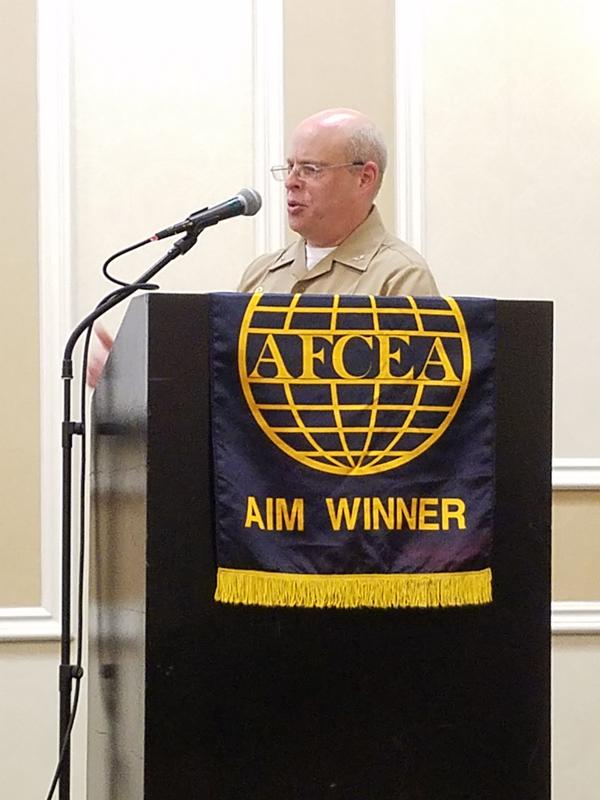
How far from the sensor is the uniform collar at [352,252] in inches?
116

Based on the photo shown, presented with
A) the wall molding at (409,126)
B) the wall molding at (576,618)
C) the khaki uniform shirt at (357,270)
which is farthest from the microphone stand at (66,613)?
the wall molding at (576,618)

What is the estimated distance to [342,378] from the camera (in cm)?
194

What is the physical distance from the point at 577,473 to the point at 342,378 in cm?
232

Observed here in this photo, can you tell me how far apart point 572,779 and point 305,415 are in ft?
8.22

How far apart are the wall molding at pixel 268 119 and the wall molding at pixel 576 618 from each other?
1.30 meters

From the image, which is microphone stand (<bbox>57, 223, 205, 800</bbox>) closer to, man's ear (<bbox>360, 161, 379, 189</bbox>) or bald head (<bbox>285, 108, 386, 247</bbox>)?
bald head (<bbox>285, 108, 386, 247</bbox>)

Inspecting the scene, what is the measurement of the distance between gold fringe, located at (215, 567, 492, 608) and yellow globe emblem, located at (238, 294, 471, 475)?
15cm

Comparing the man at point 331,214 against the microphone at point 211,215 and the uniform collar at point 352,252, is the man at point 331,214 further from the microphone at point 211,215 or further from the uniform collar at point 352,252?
the microphone at point 211,215

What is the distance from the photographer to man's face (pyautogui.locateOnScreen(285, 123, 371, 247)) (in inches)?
118

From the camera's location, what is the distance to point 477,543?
77.5 inches

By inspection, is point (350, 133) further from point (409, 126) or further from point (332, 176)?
point (409, 126)

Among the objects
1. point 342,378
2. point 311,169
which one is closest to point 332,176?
point 311,169

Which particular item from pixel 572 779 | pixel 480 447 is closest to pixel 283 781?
pixel 480 447

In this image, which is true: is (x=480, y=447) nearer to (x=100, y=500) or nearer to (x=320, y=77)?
(x=100, y=500)
